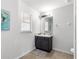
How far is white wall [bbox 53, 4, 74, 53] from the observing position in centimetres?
289

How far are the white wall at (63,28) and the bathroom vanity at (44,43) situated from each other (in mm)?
507

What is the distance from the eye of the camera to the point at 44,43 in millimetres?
3086

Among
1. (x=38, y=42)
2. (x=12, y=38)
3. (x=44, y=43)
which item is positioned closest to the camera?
(x=12, y=38)

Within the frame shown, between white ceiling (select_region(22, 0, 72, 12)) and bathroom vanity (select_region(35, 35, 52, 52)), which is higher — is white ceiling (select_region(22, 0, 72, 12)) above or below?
above

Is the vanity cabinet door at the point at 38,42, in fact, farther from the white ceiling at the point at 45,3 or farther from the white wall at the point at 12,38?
the white ceiling at the point at 45,3

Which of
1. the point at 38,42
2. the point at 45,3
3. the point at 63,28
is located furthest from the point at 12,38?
the point at 63,28

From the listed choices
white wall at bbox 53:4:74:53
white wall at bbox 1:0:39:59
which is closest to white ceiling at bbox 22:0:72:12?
white wall at bbox 53:4:74:53

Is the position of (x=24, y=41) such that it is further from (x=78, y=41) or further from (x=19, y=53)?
(x=78, y=41)

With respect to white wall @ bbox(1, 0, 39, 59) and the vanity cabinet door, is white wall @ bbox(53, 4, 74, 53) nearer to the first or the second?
the vanity cabinet door

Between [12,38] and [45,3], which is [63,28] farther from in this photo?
[12,38]

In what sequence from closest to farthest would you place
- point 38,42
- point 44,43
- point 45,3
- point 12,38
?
point 12,38
point 45,3
point 44,43
point 38,42

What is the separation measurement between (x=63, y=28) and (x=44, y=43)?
118cm

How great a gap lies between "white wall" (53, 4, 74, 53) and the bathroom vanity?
0.51 metres

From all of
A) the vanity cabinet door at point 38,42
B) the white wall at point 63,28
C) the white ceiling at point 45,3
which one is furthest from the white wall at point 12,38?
the white wall at point 63,28
